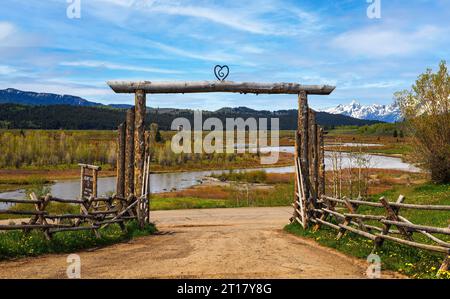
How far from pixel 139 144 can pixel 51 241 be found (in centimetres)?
515

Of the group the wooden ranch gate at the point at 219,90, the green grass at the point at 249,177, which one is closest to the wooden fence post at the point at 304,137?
the wooden ranch gate at the point at 219,90

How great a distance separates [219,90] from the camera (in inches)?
617

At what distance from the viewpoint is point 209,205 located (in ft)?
107

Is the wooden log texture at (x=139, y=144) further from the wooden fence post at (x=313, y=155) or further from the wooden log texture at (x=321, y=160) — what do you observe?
the wooden log texture at (x=321, y=160)

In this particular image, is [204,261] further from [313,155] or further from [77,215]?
[313,155]

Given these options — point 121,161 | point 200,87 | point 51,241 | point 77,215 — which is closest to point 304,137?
point 200,87

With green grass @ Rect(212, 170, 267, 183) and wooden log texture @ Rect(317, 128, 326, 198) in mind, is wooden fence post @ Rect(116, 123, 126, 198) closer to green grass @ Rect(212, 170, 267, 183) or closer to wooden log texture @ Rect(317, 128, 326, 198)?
wooden log texture @ Rect(317, 128, 326, 198)

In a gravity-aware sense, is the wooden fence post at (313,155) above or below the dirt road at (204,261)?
above

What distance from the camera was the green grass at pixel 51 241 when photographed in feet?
35.1

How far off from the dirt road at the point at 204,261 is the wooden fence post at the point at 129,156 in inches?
84.4
